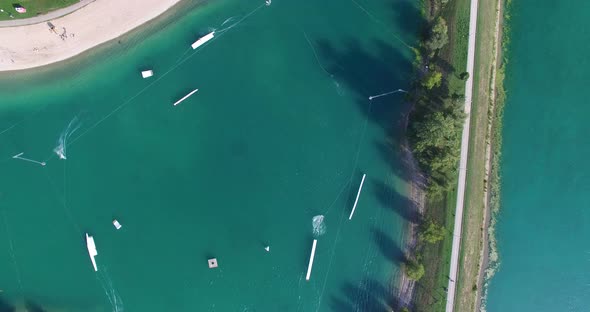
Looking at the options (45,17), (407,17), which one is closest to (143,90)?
(45,17)

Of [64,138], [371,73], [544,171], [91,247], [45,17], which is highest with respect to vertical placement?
[371,73]

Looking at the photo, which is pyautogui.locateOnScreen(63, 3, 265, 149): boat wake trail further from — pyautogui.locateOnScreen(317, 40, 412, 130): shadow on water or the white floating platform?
pyautogui.locateOnScreen(317, 40, 412, 130): shadow on water

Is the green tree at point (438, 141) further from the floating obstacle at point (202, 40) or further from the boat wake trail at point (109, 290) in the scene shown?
the boat wake trail at point (109, 290)

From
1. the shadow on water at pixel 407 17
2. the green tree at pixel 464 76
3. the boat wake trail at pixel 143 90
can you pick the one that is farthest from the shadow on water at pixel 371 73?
the boat wake trail at pixel 143 90

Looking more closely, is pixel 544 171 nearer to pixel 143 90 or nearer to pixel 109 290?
pixel 143 90

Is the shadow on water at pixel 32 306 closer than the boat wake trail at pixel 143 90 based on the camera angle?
Yes

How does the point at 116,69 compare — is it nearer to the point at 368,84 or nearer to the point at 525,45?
the point at 368,84

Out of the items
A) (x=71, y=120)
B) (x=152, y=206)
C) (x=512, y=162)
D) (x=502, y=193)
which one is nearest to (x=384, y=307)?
(x=502, y=193)
